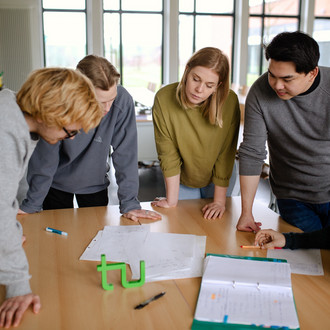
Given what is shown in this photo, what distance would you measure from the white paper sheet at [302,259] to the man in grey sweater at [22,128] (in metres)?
0.78

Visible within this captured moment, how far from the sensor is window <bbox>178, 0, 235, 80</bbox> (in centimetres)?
877

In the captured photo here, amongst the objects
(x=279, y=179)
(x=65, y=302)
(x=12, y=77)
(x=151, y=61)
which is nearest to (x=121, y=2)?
(x=151, y=61)

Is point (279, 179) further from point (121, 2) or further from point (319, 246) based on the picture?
point (121, 2)

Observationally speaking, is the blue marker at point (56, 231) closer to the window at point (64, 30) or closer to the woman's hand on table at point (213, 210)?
the woman's hand on table at point (213, 210)

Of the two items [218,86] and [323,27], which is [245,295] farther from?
[323,27]

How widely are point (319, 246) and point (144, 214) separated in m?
0.70

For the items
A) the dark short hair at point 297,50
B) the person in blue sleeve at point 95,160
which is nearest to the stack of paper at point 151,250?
the person in blue sleeve at point 95,160

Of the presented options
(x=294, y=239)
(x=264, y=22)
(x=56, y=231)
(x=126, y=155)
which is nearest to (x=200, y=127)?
(x=126, y=155)

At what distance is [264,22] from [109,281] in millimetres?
8887

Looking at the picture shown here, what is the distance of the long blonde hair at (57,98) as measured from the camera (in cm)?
108

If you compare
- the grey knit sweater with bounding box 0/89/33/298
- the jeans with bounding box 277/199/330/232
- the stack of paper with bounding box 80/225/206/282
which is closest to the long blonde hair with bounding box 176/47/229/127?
the jeans with bounding box 277/199/330/232

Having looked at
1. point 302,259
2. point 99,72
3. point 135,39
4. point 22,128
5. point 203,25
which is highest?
point 203,25

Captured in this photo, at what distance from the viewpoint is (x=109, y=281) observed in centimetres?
125

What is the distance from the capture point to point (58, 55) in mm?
8531
